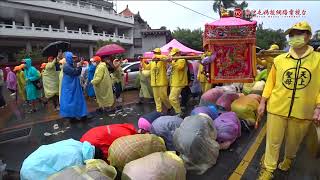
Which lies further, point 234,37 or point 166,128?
point 234,37

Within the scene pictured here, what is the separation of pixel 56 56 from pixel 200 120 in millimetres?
5654

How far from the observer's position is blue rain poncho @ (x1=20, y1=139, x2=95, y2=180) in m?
3.36

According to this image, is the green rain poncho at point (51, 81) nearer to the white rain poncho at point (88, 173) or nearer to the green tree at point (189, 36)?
the white rain poncho at point (88, 173)

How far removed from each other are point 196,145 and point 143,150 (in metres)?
0.84

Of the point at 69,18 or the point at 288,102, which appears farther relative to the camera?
the point at 69,18

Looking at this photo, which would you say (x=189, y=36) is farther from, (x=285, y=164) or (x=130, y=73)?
(x=285, y=164)

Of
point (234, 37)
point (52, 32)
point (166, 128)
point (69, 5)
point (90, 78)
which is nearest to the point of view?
point (166, 128)

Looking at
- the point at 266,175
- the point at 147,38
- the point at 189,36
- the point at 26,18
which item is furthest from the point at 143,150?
the point at 189,36

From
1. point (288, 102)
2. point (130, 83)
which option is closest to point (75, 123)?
point (288, 102)

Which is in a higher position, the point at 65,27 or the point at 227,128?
the point at 65,27

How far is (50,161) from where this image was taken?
11.2ft

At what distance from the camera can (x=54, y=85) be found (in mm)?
9031

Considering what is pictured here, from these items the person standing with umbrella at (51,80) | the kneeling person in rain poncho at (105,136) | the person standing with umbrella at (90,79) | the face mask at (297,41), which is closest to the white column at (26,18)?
the person standing with umbrella at (90,79)

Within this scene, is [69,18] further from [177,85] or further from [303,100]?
[303,100]
